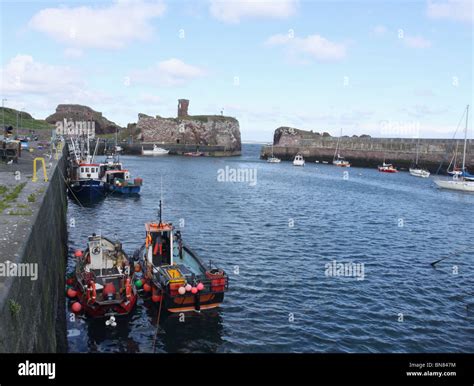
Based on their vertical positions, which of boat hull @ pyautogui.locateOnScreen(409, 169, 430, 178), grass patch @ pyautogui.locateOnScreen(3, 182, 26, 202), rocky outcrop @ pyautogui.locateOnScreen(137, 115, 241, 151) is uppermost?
rocky outcrop @ pyautogui.locateOnScreen(137, 115, 241, 151)

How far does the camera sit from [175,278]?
2108cm

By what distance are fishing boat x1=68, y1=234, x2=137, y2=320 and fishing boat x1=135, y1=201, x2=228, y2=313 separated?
1.18 m

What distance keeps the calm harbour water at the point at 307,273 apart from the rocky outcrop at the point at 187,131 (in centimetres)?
11091

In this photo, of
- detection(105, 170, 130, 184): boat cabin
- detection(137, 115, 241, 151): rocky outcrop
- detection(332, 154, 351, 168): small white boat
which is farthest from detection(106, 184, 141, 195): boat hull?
detection(137, 115, 241, 151): rocky outcrop

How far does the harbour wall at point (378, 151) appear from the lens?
11712 centimetres

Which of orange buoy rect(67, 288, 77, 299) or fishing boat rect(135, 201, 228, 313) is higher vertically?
fishing boat rect(135, 201, 228, 313)

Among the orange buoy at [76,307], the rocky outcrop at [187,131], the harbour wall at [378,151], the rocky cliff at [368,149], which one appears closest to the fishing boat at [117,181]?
the orange buoy at [76,307]

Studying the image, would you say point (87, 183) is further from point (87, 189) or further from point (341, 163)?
point (341, 163)

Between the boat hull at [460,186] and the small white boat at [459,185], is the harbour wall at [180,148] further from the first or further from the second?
the boat hull at [460,186]

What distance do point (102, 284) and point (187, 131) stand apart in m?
157

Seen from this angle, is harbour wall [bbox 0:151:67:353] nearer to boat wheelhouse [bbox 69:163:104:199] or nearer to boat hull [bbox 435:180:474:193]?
boat wheelhouse [bbox 69:163:104:199]

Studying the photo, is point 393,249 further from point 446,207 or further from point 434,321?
point 446,207

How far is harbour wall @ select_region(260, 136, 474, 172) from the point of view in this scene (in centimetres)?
11712

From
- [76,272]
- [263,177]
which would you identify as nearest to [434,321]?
[76,272]
